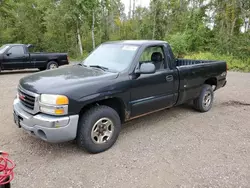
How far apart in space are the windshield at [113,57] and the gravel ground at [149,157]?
130 centimetres

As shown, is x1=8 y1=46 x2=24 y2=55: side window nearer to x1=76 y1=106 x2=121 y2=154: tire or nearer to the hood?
the hood

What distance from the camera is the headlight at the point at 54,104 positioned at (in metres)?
2.77

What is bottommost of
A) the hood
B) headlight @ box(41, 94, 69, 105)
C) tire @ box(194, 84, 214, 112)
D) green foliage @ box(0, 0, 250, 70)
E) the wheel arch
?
tire @ box(194, 84, 214, 112)

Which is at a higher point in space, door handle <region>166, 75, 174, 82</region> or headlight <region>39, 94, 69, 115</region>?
door handle <region>166, 75, 174, 82</region>

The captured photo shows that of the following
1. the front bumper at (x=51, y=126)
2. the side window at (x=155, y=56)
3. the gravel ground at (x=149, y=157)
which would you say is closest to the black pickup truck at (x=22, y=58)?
the gravel ground at (x=149, y=157)

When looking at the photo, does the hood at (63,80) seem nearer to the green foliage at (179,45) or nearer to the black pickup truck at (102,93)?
the black pickup truck at (102,93)

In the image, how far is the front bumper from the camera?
278cm

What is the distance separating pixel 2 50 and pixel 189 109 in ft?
30.4

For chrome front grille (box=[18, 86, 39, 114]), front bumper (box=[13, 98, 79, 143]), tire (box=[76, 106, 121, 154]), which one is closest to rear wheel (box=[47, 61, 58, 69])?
chrome front grille (box=[18, 86, 39, 114])

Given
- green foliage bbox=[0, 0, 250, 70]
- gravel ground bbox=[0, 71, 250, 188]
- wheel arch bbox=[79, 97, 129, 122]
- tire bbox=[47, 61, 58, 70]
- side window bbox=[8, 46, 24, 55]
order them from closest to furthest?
gravel ground bbox=[0, 71, 250, 188] < wheel arch bbox=[79, 97, 129, 122] < side window bbox=[8, 46, 24, 55] < tire bbox=[47, 61, 58, 70] < green foliage bbox=[0, 0, 250, 70]

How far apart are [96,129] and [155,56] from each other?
2109mm

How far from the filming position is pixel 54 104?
276 centimetres

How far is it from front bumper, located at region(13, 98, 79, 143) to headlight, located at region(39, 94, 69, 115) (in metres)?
0.08

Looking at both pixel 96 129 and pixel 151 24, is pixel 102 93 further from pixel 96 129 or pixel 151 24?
pixel 151 24
